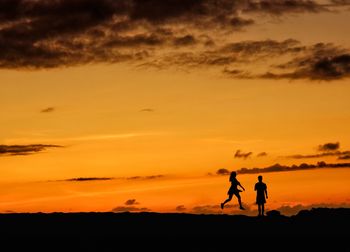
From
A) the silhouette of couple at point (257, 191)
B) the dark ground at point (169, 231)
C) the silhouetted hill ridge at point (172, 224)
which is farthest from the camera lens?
the silhouette of couple at point (257, 191)

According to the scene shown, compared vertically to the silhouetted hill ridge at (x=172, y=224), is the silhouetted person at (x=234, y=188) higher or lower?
higher

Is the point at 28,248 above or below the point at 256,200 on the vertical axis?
below

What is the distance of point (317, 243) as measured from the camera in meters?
31.1

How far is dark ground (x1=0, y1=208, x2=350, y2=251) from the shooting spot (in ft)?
98.5

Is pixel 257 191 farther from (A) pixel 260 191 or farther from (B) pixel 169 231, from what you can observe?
(B) pixel 169 231

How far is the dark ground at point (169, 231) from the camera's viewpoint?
3003 centimetres

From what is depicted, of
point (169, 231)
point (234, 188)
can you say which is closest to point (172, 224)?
point (169, 231)

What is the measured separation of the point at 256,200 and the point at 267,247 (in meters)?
8.57

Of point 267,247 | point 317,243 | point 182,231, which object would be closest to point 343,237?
point 317,243

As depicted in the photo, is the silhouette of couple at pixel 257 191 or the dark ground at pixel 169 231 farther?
the silhouette of couple at pixel 257 191

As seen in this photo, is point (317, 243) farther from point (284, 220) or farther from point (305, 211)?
point (305, 211)

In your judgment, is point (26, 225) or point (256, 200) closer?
point (26, 225)

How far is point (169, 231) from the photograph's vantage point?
33.2m

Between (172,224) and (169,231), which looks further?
(172,224)
